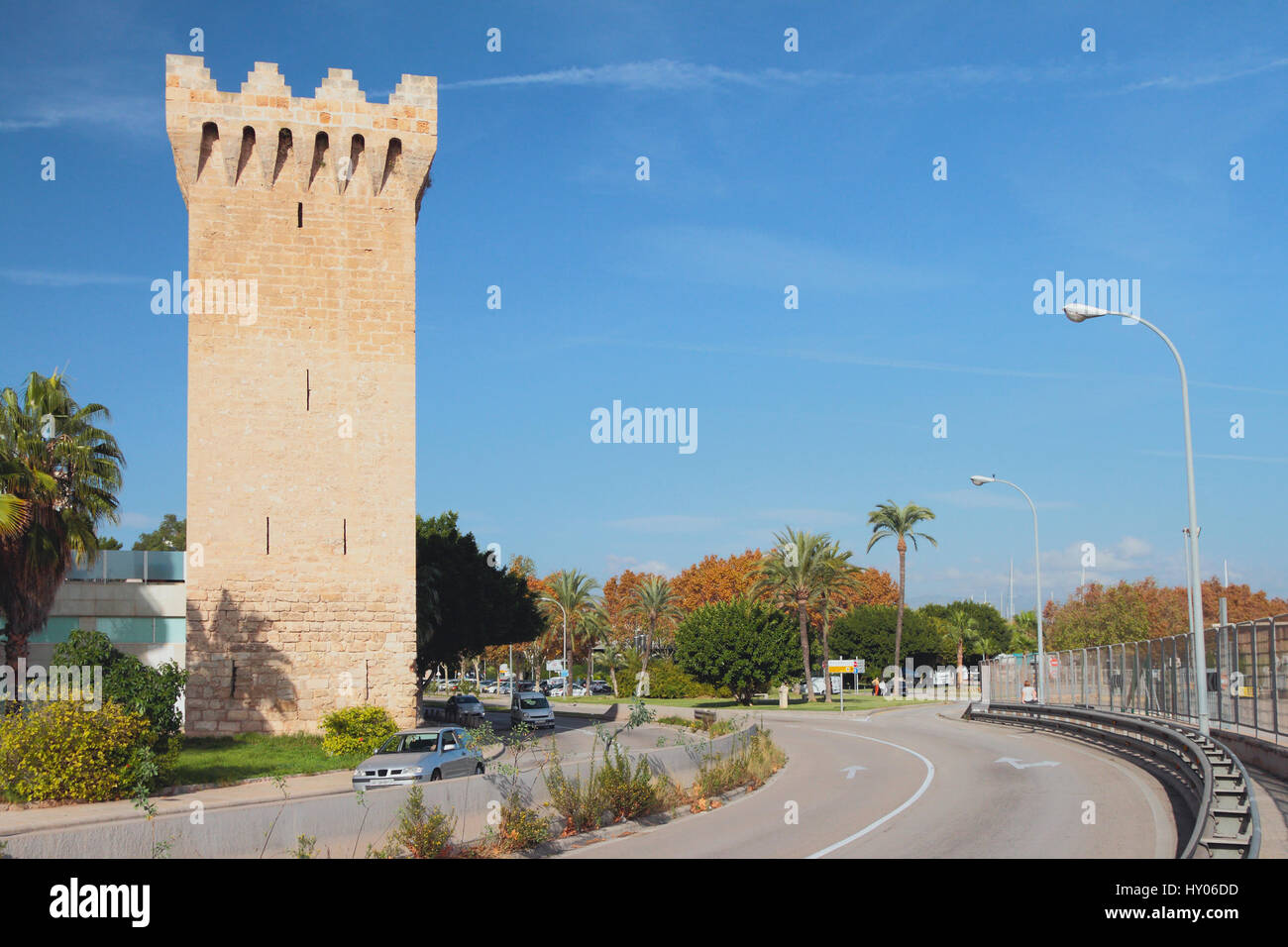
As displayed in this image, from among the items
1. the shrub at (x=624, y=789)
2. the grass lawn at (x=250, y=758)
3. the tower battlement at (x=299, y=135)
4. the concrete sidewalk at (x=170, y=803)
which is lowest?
the grass lawn at (x=250, y=758)

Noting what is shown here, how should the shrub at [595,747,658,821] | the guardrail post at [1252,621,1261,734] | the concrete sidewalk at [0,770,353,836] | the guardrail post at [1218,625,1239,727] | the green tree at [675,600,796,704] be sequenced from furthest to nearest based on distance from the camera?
the green tree at [675,600,796,704], the guardrail post at [1218,625,1239,727], the guardrail post at [1252,621,1261,734], the concrete sidewalk at [0,770,353,836], the shrub at [595,747,658,821]

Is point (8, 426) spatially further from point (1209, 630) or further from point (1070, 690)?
point (1070, 690)

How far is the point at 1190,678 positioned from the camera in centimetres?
2653

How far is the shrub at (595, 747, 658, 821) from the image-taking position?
17688 millimetres

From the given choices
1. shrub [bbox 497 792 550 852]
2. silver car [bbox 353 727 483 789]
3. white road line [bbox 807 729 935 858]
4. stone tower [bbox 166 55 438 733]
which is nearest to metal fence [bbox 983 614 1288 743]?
white road line [bbox 807 729 935 858]

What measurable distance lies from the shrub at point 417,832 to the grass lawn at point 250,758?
12070 millimetres

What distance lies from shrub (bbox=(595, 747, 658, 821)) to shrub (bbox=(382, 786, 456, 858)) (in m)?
4.11

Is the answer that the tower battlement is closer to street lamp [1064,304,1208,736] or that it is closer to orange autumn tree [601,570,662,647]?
street lamp [1064,304,1208,736]

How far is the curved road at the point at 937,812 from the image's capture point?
14.7m

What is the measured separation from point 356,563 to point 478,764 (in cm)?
1105

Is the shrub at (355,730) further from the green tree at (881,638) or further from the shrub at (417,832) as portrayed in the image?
the green tree at (881,638)

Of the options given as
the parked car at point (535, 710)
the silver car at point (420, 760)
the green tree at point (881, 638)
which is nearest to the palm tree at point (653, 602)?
the green tree at point (881, 638)

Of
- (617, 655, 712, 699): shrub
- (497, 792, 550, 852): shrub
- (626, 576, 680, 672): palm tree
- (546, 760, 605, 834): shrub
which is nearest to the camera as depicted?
(497, 792, 550, 852): shrub

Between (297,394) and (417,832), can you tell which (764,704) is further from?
(417,832)
